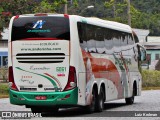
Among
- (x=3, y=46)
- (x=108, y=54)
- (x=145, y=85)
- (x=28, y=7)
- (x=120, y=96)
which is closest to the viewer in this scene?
(x=108, y=54)

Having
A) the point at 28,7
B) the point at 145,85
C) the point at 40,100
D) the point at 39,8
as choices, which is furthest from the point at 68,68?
the point at 145,85

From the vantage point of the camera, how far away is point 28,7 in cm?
4075

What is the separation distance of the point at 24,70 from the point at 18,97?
0.93m

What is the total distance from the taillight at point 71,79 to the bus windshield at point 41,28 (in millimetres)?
1070

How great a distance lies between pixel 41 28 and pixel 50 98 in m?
2.37

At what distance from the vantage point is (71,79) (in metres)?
19.7

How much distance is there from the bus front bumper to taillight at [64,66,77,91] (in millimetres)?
135

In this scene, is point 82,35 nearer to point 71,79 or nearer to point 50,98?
point 71,79

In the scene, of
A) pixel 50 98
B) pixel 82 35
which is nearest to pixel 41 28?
pixel 82 35

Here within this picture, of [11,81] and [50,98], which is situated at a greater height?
[11,81]

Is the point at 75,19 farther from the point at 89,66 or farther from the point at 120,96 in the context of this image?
the point at 120,96

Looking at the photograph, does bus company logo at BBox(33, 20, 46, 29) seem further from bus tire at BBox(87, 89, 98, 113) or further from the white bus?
bus tire at BBox(87, 89, 98, 113)

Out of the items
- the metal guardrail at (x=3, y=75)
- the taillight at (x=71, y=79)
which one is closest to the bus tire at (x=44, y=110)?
the taillight at (x=71, y=79)

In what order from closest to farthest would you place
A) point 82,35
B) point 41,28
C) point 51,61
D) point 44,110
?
1. point 51,61
2. point 41,28
3. point 82,35
4. point 44,110
